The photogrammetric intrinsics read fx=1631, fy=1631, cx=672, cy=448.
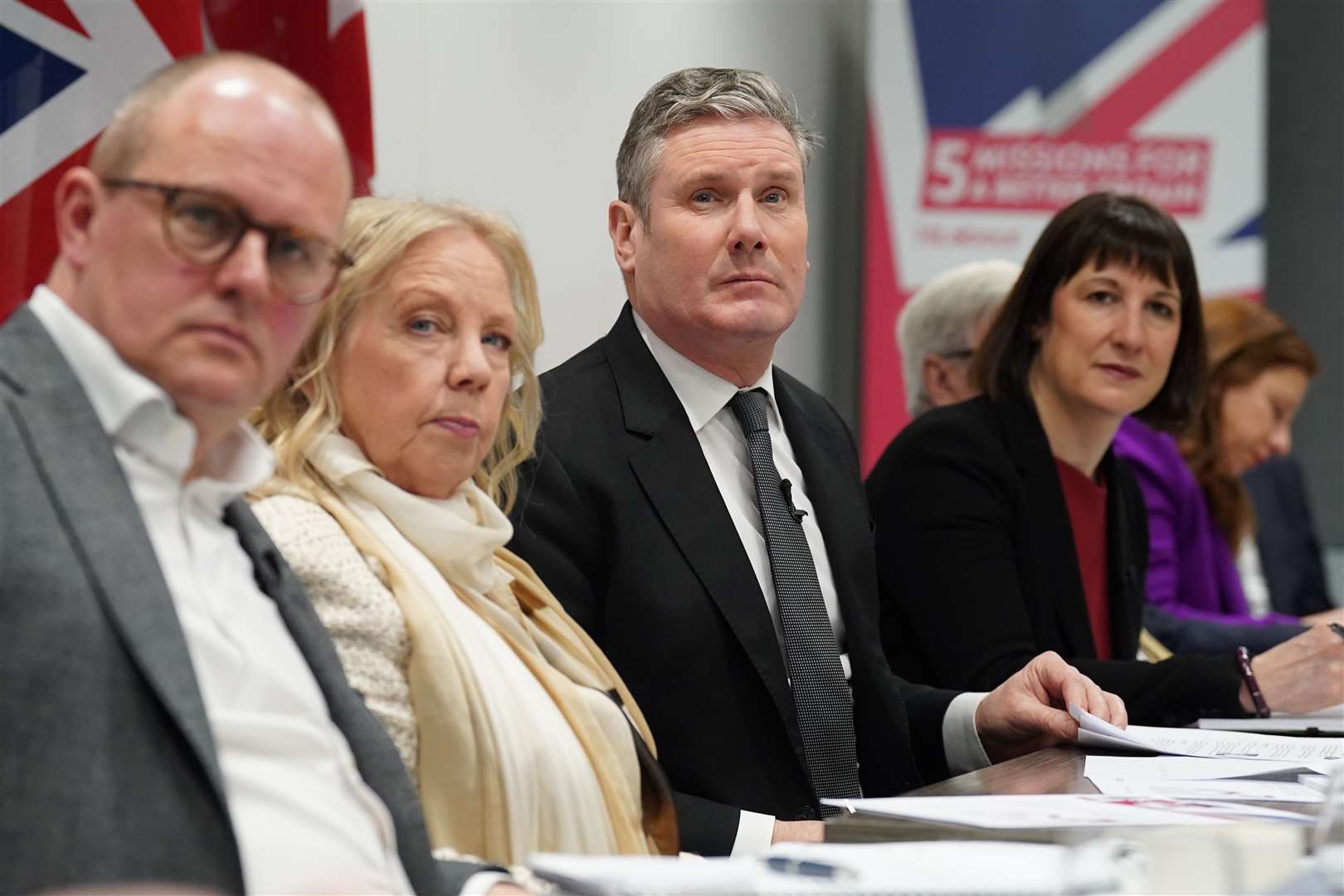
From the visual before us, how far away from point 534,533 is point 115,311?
1.12 m

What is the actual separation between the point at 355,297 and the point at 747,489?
884 mm

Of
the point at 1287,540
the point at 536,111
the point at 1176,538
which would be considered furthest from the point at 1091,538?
the point at 1287,540

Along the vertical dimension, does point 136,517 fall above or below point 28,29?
below

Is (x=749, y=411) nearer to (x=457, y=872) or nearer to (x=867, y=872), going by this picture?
(x=457, y=872)

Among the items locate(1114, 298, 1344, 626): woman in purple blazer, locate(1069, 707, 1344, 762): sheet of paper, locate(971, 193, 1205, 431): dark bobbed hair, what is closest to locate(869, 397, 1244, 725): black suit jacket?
locate(971, 193, 1205, 431): dark bobbed hair

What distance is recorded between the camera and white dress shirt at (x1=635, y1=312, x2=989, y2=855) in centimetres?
252

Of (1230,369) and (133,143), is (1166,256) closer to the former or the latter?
(1230,369)

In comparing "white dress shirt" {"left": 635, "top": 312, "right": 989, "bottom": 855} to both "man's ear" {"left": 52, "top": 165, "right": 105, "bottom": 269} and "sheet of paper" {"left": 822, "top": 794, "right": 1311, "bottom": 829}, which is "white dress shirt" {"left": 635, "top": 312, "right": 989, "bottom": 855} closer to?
"sheet of paper" {"left": 822, "top": 794, "right": 1311, "bottom": 829}

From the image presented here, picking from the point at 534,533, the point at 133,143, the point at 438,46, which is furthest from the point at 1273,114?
the point at 133,143

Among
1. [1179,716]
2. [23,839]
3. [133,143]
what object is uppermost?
[133,143]

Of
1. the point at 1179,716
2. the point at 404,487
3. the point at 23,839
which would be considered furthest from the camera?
the point at 1179,716

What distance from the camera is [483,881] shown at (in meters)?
1.52

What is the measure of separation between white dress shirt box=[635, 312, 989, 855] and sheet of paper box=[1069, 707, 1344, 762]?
265 millimetres

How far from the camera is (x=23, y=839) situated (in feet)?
3.77
